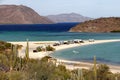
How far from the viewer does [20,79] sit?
1802 cm

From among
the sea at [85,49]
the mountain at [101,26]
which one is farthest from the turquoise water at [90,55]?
the mountain at [101,26]

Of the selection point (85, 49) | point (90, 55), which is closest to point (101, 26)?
point (85, 49)

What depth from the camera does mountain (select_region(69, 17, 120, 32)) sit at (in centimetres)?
14225

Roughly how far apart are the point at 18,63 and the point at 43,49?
35.5m

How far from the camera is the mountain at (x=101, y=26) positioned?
467ft

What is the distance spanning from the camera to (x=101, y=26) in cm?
14462

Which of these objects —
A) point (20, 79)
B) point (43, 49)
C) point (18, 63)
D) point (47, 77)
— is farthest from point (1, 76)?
point (43, 49)

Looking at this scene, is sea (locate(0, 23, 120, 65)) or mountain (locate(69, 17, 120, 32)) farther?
mountain (locate(69, 17, 120, 32))

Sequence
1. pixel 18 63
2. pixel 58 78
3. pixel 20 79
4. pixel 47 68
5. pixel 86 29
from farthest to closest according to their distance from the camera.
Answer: pixel 86 29
pixel 18 63
pixel 47 68
pixel 58 78
pixel 20 79

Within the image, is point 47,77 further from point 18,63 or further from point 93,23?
point 93,23

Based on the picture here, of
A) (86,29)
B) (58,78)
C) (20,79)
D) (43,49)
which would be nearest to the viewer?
(20,79)

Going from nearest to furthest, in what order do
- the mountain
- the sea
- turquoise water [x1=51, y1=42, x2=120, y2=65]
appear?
turquoise water [x1=51, y1=42, x2=120, y2=65], the sea, the mountain

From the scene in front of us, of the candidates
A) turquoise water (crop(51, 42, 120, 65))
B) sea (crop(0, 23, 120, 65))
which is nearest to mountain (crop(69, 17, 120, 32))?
sea (crop(0, 23, 120, 65))

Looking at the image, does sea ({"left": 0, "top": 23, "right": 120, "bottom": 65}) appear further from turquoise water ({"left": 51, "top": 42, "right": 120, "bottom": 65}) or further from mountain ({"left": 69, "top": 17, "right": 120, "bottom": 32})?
mountain ({"left": 69, "top": 17, "right": 120, "bottom": 32})
